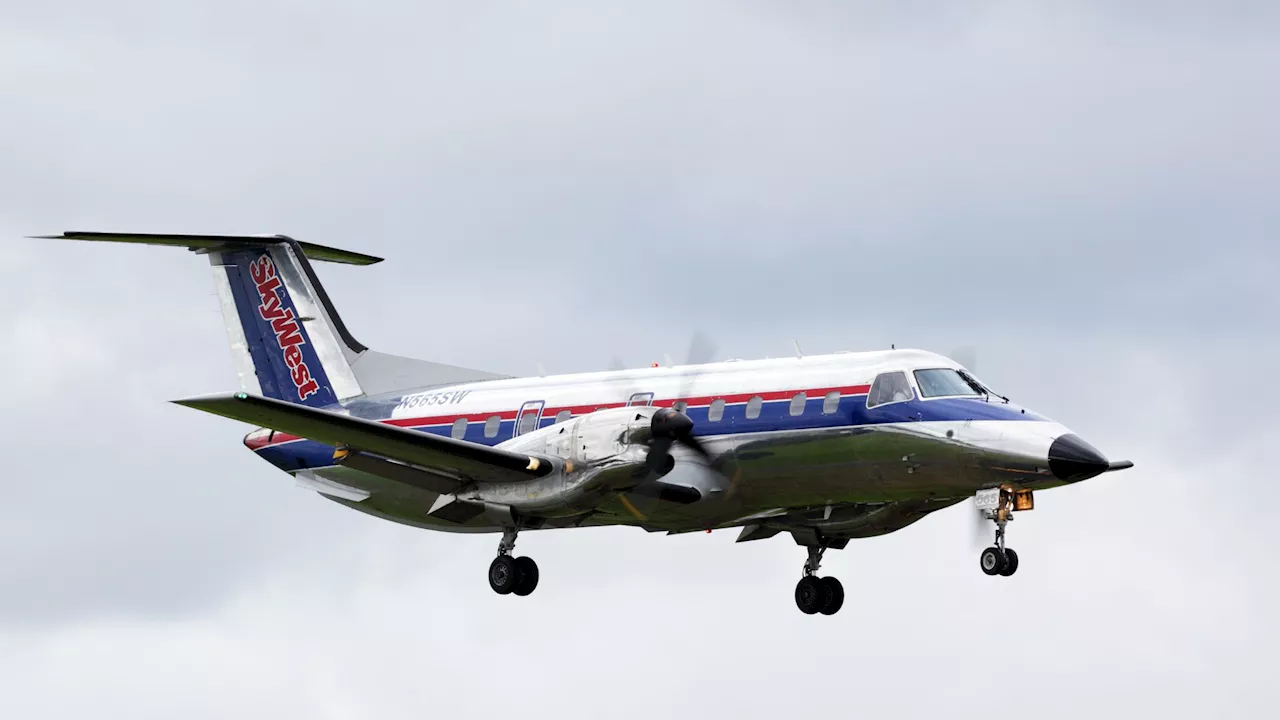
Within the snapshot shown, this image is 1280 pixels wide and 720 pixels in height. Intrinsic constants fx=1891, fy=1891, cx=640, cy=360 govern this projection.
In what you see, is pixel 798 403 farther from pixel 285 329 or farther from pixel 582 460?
pixel 285 329

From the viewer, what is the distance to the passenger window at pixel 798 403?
26.4m

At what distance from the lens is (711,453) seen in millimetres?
27016

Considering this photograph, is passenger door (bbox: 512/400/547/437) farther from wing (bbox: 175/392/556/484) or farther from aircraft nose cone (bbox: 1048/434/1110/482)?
aircraft nose cone (bbox: 1048/434/1110/482)

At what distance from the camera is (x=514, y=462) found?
2666cm

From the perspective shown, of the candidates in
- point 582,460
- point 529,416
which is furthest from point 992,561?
point 529,416

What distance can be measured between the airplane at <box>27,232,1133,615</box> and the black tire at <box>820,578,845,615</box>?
0.10 ft

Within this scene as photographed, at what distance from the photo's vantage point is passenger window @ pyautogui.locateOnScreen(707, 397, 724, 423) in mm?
27062

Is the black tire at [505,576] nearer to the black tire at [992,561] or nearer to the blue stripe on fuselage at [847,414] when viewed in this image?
the blue stripe on fuselage at [847,414]

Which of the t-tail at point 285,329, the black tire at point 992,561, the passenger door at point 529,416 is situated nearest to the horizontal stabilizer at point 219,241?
the t-tail at point 285,329

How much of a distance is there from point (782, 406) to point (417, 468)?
213 inches

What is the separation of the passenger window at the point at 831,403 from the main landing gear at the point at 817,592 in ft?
13.6

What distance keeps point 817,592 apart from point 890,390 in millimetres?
4885

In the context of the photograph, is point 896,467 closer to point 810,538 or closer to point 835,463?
point 835,463

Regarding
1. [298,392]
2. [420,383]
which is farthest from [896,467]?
[298,392]
